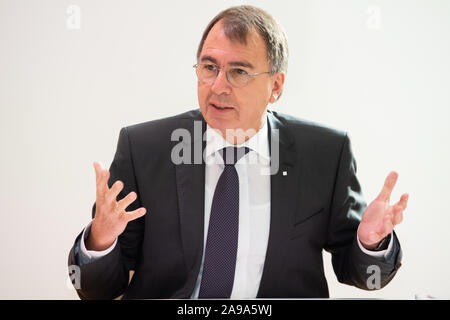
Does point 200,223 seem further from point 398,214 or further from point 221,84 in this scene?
point 398,214

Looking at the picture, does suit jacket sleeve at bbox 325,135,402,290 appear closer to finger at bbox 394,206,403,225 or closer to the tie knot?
finger at bbox 394,206,403,225

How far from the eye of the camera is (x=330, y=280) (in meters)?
2.11

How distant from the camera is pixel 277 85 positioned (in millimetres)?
1786

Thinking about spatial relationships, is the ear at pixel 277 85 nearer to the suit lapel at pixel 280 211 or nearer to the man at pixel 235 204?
the man at pixel 235 204

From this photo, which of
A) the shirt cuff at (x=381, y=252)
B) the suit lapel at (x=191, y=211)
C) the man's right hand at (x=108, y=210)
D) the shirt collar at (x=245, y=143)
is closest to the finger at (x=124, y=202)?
the man's right hand at (x=108, y=210)

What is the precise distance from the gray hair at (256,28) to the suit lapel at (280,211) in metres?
0.32

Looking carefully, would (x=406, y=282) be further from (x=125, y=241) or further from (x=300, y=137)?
(x=125, y=241)

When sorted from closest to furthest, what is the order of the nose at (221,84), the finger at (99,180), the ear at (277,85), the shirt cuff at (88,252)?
1. the finger at (99,180)
2. the shirt cuff at (88,252)
3. the nose at (221,84)
4. the ear at (277,85)

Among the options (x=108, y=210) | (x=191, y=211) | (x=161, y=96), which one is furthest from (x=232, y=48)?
(x=108, y=210)

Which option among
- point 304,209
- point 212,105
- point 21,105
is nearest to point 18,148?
point 21,105

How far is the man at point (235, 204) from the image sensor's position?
5.06ft

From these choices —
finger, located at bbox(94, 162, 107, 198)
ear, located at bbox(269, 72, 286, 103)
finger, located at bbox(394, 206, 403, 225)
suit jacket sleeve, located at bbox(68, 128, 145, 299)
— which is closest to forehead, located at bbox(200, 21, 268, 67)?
ear, located at bbox(269, 72, 286, 103)

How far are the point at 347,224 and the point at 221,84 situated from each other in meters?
0.65

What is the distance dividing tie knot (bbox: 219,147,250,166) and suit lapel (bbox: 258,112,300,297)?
0.12 meters
